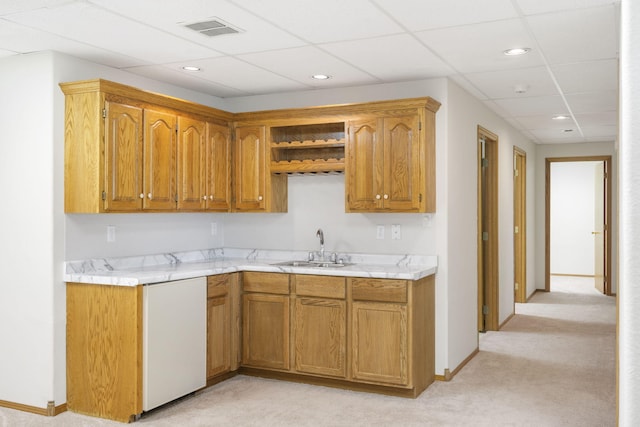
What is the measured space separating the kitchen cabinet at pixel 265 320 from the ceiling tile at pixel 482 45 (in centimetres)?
201

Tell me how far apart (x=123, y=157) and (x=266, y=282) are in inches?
56.6

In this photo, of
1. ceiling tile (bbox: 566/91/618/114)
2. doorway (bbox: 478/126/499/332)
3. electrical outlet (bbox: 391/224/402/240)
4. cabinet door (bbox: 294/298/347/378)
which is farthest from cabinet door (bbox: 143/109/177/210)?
ceiling tile (bbox: 566/91/618/114)

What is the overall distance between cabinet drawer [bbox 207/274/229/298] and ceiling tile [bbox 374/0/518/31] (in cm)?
223

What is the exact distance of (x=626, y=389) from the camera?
115cm

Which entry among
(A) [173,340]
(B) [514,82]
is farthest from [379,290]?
(B) [514,82]

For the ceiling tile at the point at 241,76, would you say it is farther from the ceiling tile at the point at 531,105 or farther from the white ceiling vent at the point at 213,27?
the ceiling tile at the point at 531,105

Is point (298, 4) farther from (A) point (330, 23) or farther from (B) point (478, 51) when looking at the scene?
(B) point (478, 51)

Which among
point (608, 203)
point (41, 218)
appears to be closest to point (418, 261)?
point (41, 218)

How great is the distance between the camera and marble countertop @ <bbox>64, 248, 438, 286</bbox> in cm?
381

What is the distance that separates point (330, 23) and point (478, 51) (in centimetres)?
113

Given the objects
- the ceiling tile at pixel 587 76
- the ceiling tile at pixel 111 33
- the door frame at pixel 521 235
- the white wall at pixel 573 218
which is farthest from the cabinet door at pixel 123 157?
the white wall at pixel 573 218

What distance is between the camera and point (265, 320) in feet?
15.1

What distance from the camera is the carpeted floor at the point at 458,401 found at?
3.70m

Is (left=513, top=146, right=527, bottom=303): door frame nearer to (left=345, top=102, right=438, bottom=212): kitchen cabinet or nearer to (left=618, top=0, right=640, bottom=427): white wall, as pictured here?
(left=345, top=102, right=438, bottom=212): kitchen cabinet
